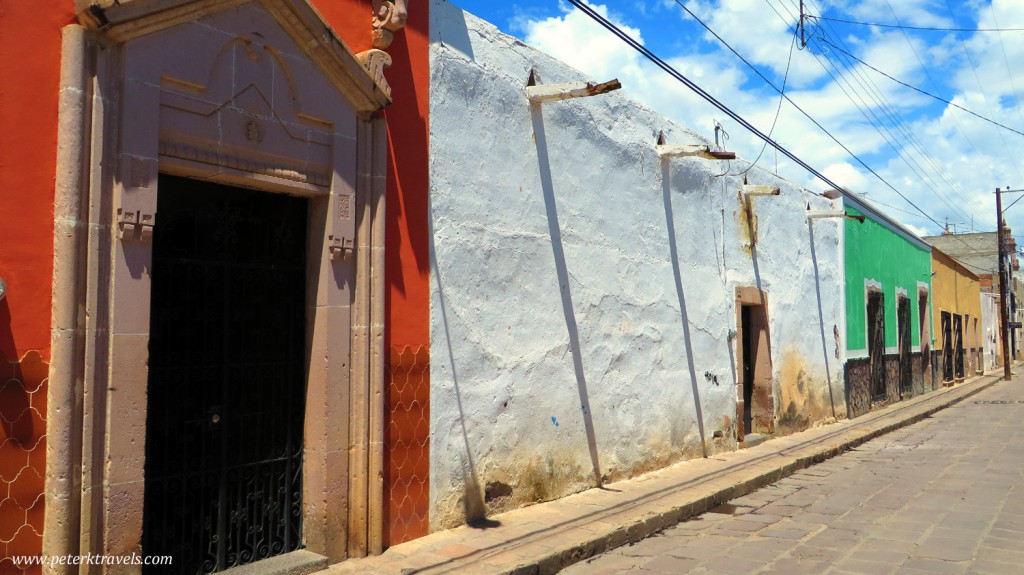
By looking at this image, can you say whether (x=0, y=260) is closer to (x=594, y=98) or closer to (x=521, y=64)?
(x=521, y=64)

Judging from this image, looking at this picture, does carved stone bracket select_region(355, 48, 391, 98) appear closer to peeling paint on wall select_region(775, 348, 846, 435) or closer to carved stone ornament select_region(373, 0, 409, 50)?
carved stone ornament select_region(373, 0, 409, 50)

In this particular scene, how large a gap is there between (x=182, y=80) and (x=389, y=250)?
1757mm

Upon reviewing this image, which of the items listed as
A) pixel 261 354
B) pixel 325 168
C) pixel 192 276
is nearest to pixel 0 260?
pixel 192 276

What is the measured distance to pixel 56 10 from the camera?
373cm

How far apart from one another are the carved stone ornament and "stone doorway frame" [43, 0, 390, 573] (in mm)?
436

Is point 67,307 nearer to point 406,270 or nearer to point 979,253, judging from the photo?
point 406,270

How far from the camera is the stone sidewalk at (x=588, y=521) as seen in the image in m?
4.94

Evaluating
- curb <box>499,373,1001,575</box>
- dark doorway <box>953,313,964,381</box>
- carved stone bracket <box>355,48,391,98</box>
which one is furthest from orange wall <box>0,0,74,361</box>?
dark doorway <box>953,313,964,381</box>

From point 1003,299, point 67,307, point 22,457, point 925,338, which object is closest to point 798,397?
point 67,307

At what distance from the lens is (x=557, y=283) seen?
709 cm

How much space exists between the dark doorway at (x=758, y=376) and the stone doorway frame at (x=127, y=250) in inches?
304

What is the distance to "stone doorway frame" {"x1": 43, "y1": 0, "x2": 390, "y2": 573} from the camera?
12.0 feet

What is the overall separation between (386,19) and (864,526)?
5.35m

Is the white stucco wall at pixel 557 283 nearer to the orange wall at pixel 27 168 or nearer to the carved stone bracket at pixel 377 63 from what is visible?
the carved stone bracket at pixel 377 63
